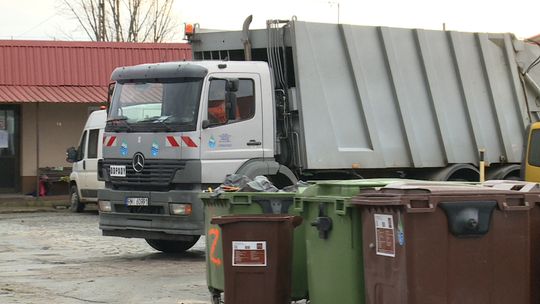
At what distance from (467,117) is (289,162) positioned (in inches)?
121

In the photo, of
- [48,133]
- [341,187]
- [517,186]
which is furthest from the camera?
[48,133]

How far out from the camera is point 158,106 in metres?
12.8

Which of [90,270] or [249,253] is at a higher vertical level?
[249,253]

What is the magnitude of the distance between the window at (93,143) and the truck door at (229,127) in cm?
969

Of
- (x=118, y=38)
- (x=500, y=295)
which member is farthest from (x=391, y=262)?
(x=118, y=38)

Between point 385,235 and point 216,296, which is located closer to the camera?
point 385,235

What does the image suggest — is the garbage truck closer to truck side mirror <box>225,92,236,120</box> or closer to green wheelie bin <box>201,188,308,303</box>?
truck side mirror <box>225,92,236,120</box>

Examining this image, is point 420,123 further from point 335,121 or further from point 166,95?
point 166,95

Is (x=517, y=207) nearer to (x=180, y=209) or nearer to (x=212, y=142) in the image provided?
(x=212, y=142)

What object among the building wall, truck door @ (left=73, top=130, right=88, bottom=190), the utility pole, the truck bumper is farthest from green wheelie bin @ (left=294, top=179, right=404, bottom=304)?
the utility pole

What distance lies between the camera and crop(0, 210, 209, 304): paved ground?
10.0 metres

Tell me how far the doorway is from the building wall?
0.19 metres

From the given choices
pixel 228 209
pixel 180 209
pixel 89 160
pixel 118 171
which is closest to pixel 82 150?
pixel 89 160

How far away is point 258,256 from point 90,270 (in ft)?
15.7
